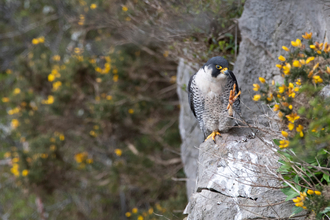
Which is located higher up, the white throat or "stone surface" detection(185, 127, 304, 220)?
the white throat

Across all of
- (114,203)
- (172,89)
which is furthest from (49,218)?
(172,89)

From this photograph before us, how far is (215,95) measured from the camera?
264 centimetres

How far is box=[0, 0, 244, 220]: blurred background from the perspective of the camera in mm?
4832

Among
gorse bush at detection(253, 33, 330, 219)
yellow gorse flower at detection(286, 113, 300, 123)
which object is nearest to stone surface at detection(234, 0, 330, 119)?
gorse bush at detection(253, 33, 330, 219)

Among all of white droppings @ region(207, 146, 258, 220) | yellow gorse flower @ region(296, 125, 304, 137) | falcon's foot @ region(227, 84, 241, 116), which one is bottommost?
white droppings @ region(207, 146, 258, 220)

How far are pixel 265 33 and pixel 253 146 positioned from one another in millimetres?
1228

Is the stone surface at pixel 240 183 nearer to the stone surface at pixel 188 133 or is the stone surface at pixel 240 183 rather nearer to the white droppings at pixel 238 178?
the white droppings at pixel 238 178

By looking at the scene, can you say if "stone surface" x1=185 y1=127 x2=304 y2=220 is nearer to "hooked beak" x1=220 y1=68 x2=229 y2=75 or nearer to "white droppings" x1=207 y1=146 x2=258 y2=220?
"white droppings" x1=207 y1=146 x2=258 y2=220

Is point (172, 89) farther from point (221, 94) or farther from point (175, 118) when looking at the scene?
point (221, 94)

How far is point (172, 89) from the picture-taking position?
5562mm

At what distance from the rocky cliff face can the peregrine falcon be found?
147mm

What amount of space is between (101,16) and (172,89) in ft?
5.73

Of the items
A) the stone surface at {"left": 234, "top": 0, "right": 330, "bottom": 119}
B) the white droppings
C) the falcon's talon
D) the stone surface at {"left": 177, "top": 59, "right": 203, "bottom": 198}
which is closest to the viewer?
the white droppings

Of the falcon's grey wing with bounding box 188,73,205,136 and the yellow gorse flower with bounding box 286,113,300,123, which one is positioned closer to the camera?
the yellow gorse flower with bounding box 286,113,300,123
